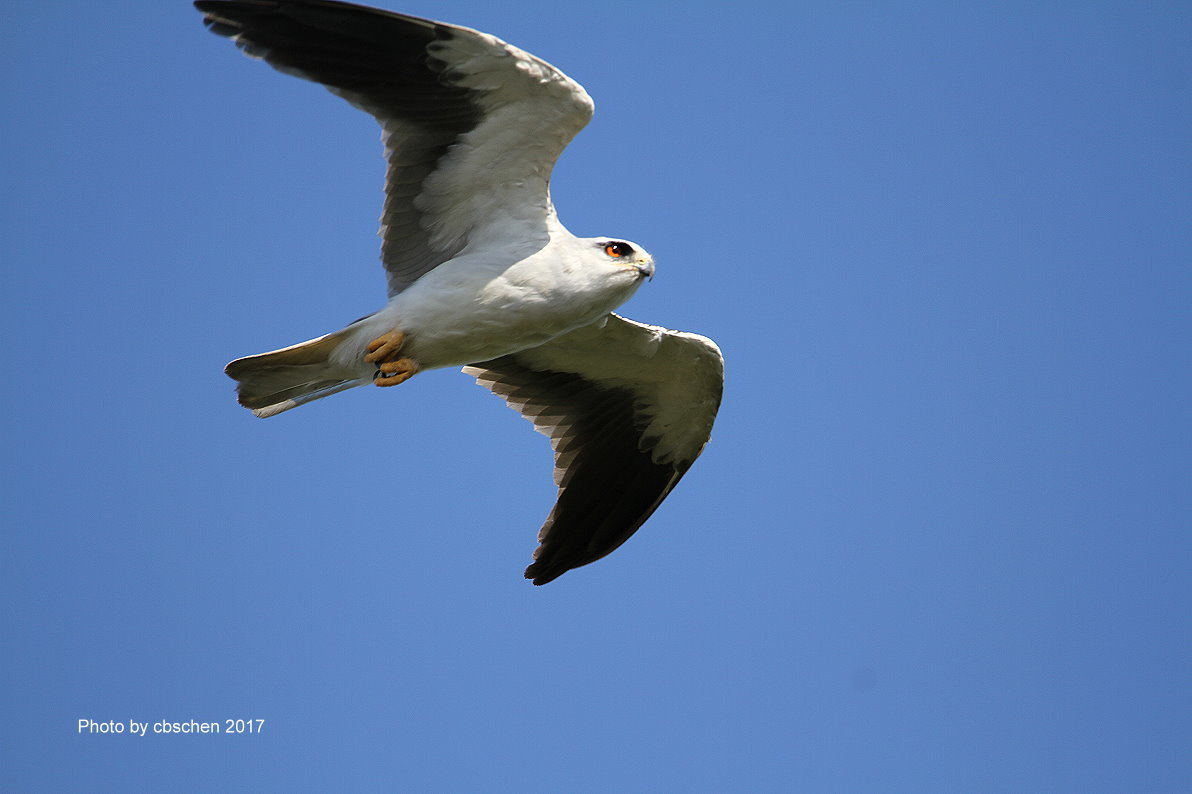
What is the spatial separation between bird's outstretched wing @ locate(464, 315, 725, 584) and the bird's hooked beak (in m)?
1.23

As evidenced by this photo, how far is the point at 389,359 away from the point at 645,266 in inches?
70.4

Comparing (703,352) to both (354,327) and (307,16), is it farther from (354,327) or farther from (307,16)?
(307,16)

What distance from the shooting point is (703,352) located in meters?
9.54

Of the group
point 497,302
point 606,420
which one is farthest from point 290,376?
point 606,420

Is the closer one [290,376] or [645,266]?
[645,266]

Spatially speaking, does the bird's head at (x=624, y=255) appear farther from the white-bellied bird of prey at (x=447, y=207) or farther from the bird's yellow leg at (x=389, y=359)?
the bird's yellow leg at (x=389, y=359)

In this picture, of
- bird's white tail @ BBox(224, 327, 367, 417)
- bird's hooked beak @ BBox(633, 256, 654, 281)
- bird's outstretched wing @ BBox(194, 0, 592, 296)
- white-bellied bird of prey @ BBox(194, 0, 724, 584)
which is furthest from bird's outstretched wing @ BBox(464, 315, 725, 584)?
bird's white tail @ BBox(224, 327, 367, 417)

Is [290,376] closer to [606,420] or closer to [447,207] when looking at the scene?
[447,207]

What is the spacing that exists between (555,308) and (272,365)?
1930 millimetres

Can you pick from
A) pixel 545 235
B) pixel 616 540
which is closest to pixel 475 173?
pixel 545 235

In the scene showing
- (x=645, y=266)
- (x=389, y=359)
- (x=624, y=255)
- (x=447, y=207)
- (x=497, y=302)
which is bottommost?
(x=389, y=359)

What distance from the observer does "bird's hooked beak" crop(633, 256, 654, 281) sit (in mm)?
8203

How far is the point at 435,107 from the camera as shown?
806 centimetres

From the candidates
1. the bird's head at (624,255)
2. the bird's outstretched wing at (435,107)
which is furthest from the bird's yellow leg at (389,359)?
the bird's head at (624,255)
